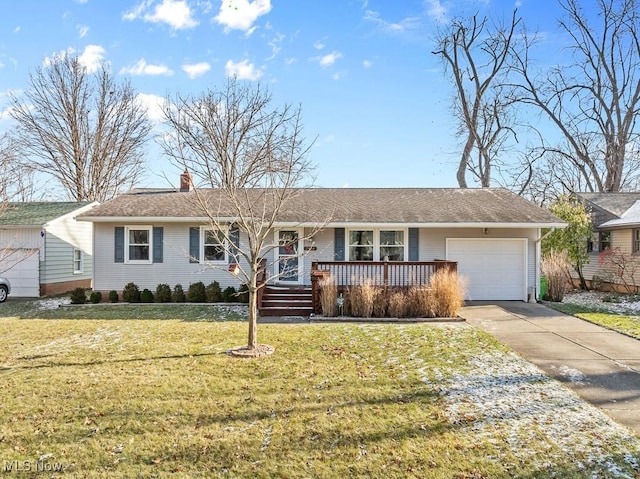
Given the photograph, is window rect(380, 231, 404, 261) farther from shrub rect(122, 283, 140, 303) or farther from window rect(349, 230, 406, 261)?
shrub rect(122, 283, 140, 303)

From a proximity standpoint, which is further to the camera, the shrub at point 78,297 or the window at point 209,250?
the window at point 209,250

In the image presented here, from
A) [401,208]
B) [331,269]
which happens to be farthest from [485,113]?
[331,269]

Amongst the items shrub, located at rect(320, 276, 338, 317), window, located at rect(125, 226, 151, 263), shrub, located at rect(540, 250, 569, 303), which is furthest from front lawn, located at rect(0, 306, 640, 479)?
shrub, located at rect(540, 250, 569, 303)

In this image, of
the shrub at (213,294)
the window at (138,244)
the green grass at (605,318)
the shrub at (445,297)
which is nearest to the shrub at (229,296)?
the shrub at (213,294)

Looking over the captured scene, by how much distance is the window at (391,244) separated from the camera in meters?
13.8

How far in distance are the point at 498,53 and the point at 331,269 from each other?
22.6 meters

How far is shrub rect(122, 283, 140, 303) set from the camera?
1330cm

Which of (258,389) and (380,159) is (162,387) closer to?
(258,389)

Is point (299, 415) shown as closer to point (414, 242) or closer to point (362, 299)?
point (362, 299)

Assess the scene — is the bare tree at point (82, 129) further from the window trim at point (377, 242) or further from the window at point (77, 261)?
the window trim at point (377, 242)

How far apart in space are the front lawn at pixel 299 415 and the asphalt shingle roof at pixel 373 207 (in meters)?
6.19

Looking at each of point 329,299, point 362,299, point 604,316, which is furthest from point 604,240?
point 329,299

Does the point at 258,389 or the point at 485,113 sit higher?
the point at 485,113

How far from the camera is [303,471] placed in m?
3.74
